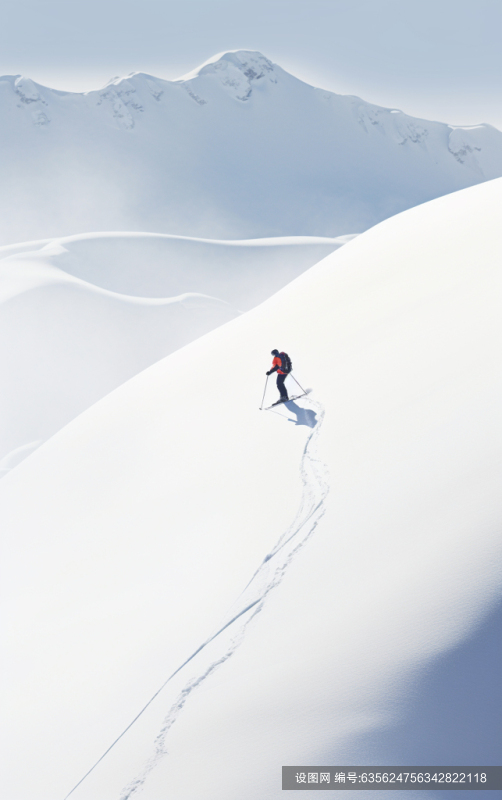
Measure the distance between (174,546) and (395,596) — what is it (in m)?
3.73

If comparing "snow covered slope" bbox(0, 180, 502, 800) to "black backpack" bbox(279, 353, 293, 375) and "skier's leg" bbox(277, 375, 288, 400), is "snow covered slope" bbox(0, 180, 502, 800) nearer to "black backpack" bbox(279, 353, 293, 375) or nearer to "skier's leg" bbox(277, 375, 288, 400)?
"skier's leg" bbox(277, 375, 288, 400)

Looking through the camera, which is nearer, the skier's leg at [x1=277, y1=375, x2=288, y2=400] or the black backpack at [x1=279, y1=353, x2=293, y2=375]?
the skier's leg at [x1=277, y1=375, x2=288, y2=400]

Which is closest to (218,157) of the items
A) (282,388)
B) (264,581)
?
(282,388)

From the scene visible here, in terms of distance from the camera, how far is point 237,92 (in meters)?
176

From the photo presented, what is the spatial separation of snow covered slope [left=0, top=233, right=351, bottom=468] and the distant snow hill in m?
60.5

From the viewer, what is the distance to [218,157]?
490ft

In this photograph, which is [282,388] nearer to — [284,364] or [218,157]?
[284,364]

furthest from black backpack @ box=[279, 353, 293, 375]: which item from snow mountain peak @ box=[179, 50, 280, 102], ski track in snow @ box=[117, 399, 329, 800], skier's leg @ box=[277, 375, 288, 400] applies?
snow mountain peak @ box=[179, 50, 280, 102]

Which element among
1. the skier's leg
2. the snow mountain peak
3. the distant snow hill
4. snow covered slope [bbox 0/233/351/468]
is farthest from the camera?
the snow mountain peak

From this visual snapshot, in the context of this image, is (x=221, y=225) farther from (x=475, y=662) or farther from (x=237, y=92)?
(x=475, y=662)

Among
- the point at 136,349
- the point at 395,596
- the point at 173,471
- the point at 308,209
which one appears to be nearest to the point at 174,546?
the point at 173,471

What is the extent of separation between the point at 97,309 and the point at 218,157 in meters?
118

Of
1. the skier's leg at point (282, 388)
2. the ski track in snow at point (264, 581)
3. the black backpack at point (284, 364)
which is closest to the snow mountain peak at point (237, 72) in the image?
the black backpack at point (284, 364)

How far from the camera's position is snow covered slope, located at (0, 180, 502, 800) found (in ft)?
15.0
